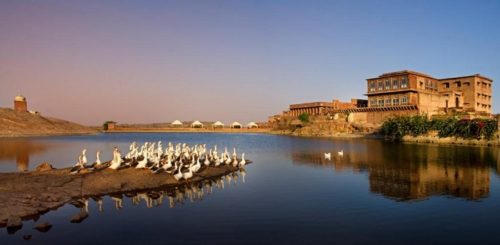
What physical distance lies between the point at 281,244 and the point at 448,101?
346ft

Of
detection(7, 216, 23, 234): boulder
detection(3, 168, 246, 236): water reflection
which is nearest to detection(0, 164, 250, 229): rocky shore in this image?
detection(7, 216, 23, 234): boulder

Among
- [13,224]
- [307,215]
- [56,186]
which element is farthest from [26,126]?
[307,215]

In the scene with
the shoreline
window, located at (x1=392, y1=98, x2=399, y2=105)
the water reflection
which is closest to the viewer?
the water reflection

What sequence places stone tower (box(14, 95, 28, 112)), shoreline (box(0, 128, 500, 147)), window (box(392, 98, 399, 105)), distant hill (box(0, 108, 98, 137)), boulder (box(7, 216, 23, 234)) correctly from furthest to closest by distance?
stone tower (box(14, 95, 28, 112)) < distant hill (box(0, 108, 98, 137)) < window (box(392, 98, 399, 105)) < shoreline (box(0, 128, 500, 147)) < boulder (box(7, 216, 23, 234))

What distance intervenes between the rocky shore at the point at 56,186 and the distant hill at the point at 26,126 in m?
89.6

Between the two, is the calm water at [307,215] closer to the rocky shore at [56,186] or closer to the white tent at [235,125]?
the rocky shore at [56,186]

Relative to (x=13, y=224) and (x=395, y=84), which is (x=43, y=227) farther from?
(x=395, y=84)

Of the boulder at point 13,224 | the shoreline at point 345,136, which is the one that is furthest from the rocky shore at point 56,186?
the shoreline at point 345,136

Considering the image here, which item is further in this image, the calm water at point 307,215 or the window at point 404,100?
the window at point 404,100

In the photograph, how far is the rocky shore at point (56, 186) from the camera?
18.4 meters

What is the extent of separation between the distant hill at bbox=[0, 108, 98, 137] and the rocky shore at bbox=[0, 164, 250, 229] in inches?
3527

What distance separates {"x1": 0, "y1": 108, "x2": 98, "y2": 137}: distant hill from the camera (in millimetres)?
101062

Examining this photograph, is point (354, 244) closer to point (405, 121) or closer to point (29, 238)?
point (29, 238)

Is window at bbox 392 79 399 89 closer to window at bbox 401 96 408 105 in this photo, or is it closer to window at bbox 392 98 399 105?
window at bbox 392 98 399 105
